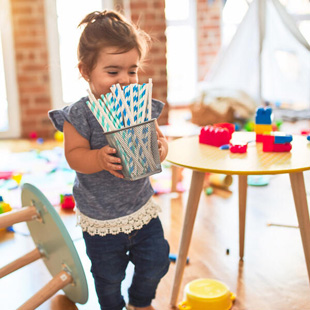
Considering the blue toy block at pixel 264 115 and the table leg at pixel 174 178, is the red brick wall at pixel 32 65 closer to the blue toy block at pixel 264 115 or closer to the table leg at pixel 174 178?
the table leg at pixel 174 178

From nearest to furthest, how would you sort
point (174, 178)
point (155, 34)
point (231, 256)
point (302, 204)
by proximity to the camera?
point (302, 204) → point (231, 256) → point (174, 178) → point (155, 34)

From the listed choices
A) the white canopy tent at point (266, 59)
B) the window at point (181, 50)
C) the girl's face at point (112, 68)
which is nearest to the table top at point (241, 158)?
the girl's face at point (112, 68)

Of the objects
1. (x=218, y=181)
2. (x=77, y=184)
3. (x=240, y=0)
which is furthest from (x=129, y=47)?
(x=240, y=0)

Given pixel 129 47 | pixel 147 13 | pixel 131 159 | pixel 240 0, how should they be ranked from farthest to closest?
pixel 240 0 → pixel 147 13 → pixel 129 47 → pixel 131 159

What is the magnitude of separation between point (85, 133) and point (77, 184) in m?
0.14

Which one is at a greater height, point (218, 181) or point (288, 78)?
point (288, 78)

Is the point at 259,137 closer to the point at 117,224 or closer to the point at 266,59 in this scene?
the point at 117,224

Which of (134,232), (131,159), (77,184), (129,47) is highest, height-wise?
(129,47)

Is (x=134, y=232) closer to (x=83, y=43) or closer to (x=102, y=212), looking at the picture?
(x=102, y=212)

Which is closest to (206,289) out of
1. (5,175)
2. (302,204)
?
(302,204)

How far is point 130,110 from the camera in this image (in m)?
0.83

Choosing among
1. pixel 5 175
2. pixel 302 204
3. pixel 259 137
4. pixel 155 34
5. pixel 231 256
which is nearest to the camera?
pixel 302 204

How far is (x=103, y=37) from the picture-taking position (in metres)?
0.93

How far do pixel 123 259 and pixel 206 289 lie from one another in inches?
11.0
